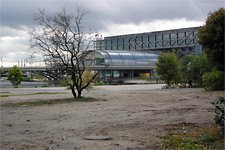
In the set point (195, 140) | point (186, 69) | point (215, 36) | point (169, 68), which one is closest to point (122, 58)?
point (169, 68)

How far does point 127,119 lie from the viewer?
1194cm

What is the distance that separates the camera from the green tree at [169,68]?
1607 inches

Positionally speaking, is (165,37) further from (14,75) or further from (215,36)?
(215,36)

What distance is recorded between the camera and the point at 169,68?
135 ft

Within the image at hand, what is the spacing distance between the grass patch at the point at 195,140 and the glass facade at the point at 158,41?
8270 cm

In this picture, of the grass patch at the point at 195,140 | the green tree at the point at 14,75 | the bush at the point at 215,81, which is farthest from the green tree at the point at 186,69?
the green tree at the point at 14,75

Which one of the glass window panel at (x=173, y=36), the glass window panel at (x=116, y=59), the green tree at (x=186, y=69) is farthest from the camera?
the glass window panel at (x=173, y=36)

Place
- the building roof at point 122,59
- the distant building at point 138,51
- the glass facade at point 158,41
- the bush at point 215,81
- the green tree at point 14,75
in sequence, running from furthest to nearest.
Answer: the glass facade at point 158,41
the distant building at point 138,51
the building roof at point 122,59
the green tree at point 14,75
the bush at point 215,81

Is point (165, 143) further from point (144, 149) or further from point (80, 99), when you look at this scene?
point (80, 99)

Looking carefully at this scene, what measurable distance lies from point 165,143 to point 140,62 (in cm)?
8276

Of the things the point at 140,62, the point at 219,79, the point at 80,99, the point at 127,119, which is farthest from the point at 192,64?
the point at 140,62

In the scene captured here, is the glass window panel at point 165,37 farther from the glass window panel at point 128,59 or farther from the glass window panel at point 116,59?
the glass window panel at point 116,59

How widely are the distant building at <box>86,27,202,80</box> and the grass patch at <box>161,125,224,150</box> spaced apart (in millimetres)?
68402

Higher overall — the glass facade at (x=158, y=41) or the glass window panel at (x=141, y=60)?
the glass facade at (x=158, y=41)
